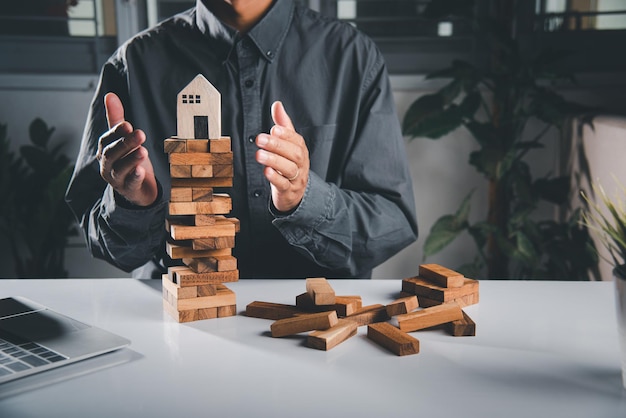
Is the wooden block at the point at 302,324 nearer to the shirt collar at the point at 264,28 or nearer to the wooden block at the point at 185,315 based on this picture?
the wooden block at the point at 185,315

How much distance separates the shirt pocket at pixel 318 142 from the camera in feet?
5.51

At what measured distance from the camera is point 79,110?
315 centimetres

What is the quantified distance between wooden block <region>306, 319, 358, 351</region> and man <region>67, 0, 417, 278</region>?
0.46 metres

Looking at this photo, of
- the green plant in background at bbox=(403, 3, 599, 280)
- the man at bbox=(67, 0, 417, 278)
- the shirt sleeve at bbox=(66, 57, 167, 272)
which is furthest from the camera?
the green plant in background at bbox=(403, 3, 599, 280)

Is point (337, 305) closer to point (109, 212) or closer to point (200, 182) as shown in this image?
point (200, 182)

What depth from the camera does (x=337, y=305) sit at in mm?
1070

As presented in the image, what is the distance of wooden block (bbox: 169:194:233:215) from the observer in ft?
3.41

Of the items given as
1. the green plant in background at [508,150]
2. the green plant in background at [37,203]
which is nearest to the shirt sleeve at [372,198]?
the green plant in background at [508,150]

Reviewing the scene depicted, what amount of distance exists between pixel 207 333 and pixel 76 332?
0.18 m

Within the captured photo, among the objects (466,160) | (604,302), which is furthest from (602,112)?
(604,302)

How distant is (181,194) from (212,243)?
86 mm

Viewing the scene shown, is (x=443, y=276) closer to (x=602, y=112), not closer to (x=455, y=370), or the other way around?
(x=455, y=370)

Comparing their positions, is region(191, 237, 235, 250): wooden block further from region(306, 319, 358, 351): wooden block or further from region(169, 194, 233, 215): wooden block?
region(306, 319, 358, 351): wooden block

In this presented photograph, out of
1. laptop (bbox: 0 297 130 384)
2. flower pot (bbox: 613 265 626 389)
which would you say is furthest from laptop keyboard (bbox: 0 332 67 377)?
flower pot (bbox: 613 265 626 389)
